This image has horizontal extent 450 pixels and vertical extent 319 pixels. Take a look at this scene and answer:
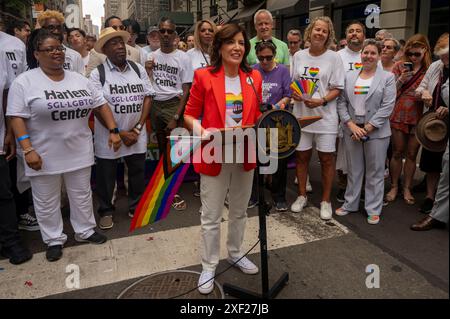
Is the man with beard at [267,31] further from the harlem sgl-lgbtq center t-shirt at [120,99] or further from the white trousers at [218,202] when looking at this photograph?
the white trousers at [218,202]

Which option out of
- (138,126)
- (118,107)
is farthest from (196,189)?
(118,107)

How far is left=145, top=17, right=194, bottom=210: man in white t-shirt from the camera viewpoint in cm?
502

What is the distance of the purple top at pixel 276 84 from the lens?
4.41 metres

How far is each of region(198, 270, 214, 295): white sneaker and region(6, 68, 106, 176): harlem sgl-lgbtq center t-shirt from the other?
166cm

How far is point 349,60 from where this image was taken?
5188 millimetres

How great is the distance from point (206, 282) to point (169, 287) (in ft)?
1.06

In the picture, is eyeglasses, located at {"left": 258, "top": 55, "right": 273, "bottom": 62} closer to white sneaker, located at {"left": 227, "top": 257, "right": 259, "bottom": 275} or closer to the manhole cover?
white sneaker, located at {"left": 227, "top": 257, "right": 259, "bottom": 275}

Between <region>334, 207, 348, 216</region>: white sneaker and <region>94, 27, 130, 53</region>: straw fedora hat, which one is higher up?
<region>94, 27, 130, 53</region>: straw fedora hat

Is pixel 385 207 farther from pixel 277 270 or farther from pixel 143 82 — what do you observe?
pixel 143 82

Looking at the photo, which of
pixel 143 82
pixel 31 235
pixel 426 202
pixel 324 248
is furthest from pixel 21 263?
pixel 426 202

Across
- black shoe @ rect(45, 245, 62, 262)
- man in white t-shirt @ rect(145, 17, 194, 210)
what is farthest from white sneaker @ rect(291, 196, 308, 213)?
black shoe @ rect(45, 245, 62, 262)

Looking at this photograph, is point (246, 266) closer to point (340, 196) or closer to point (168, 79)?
point (340, 196)

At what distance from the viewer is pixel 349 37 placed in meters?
5.08

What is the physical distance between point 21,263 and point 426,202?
4523 millimetres
